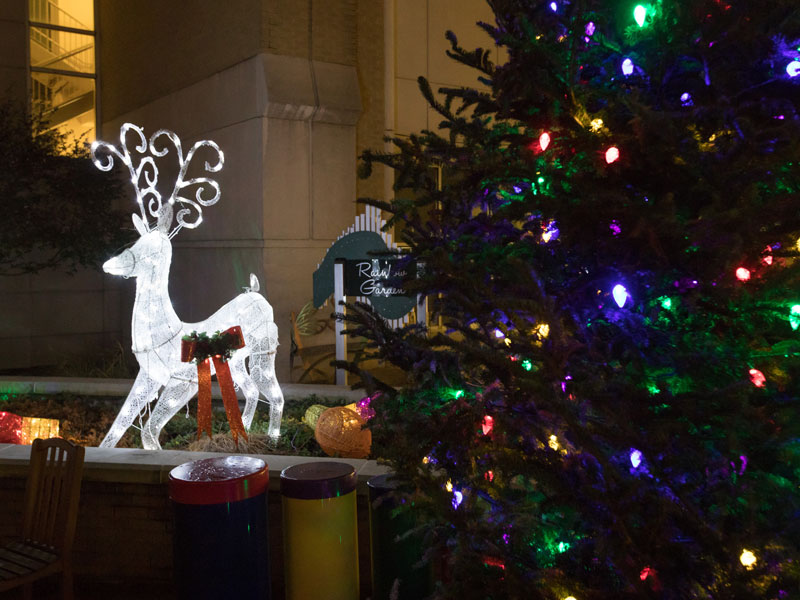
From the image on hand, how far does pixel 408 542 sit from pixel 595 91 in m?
2.81

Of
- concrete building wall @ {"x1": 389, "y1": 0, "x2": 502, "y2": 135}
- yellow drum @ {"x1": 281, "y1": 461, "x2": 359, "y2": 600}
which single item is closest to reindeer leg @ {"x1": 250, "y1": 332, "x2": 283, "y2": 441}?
yellow drum @ {"x1": 281, "y1": 461, "x2": 359, "y2": 600}

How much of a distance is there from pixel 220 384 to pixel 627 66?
4543mm

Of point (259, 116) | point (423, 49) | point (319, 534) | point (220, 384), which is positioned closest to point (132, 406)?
point (220, 384)

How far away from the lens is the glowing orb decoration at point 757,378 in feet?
7.89

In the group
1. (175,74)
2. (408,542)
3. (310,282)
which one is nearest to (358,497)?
(408,542)

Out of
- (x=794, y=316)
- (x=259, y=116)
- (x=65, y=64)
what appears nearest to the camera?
(x=794, y=316)

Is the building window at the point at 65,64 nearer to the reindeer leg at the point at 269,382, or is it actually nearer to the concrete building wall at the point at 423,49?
the concrete building wall at the point at 423,49

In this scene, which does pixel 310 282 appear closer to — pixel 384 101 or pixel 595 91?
pixel 384 101

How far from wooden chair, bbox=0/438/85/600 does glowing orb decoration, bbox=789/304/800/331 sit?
3.65m

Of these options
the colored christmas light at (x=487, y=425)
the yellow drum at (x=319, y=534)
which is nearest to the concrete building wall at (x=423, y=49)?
the yellow drum at (x=319, y=534)

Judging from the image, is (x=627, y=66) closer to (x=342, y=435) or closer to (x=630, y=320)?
(x=630, y=320)

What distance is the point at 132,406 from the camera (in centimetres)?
621

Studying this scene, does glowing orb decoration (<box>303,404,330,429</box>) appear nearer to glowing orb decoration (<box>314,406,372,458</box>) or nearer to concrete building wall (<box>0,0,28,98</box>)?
glowing orb decoration (<box>314,406,372,458</box>)

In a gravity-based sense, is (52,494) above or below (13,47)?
below
